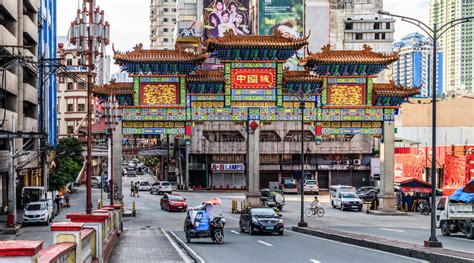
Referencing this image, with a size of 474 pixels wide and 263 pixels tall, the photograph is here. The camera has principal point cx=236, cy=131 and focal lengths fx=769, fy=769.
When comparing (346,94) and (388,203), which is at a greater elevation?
(346,94)

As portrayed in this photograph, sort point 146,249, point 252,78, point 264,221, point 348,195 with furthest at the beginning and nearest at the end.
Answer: point 348,195 → point 252,78 → point 264,221 → point 146,249

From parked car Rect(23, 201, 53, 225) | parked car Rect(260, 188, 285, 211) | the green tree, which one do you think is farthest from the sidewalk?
the green tree

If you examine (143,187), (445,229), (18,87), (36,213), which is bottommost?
(143,187)

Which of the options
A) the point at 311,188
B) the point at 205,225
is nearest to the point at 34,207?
the point at 205,225

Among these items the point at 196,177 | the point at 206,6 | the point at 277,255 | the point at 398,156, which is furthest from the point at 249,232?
the point at 206,6

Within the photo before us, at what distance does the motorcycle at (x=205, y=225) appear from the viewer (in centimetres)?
3191

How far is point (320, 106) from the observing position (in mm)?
49562

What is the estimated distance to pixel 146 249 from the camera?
2877 cm

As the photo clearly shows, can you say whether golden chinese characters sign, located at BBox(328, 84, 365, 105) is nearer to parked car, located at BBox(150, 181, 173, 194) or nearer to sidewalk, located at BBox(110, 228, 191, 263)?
sidewalk, located at BBox(110, 228, 191, 263)

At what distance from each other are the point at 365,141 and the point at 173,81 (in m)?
60.1

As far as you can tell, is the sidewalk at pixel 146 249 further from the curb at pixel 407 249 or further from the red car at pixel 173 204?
the red car at pixel 173 204

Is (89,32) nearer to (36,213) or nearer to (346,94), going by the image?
(36,213)

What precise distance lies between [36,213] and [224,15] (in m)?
80.5

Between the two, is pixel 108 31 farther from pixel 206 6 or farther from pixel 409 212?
pixel 206 6
